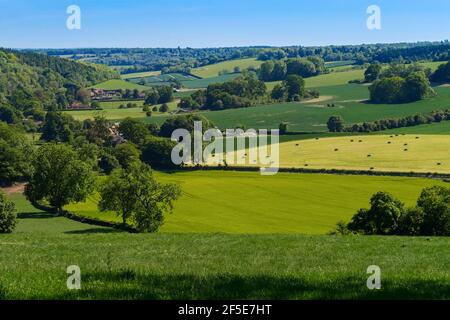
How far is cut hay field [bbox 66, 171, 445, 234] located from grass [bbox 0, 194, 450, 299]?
33.8 m

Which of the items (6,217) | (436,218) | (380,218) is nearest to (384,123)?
(380,218)

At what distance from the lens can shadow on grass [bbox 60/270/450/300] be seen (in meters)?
11.6

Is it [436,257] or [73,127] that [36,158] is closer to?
[436,257]

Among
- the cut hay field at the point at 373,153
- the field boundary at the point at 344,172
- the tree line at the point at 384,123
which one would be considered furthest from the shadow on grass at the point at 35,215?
the tree line at the point at 384,123

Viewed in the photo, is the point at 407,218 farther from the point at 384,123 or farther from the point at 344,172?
the point at 384,123

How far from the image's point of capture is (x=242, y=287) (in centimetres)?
1261

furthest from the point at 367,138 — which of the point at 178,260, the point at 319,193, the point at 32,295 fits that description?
the point at 32,295

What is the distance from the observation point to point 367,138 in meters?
135

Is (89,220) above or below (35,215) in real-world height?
above

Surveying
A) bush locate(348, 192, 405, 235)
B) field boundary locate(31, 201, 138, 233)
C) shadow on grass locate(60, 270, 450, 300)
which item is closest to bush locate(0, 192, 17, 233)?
field boundary locate(31, 201, 138, 233)

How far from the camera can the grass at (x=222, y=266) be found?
12.0 meters

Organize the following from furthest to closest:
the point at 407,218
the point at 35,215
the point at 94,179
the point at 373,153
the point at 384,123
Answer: the point at 384,123 < the point at 373,153 < the point at 94,179 < the point at 35,215 < the point at 407,218

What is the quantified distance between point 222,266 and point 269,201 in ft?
208
